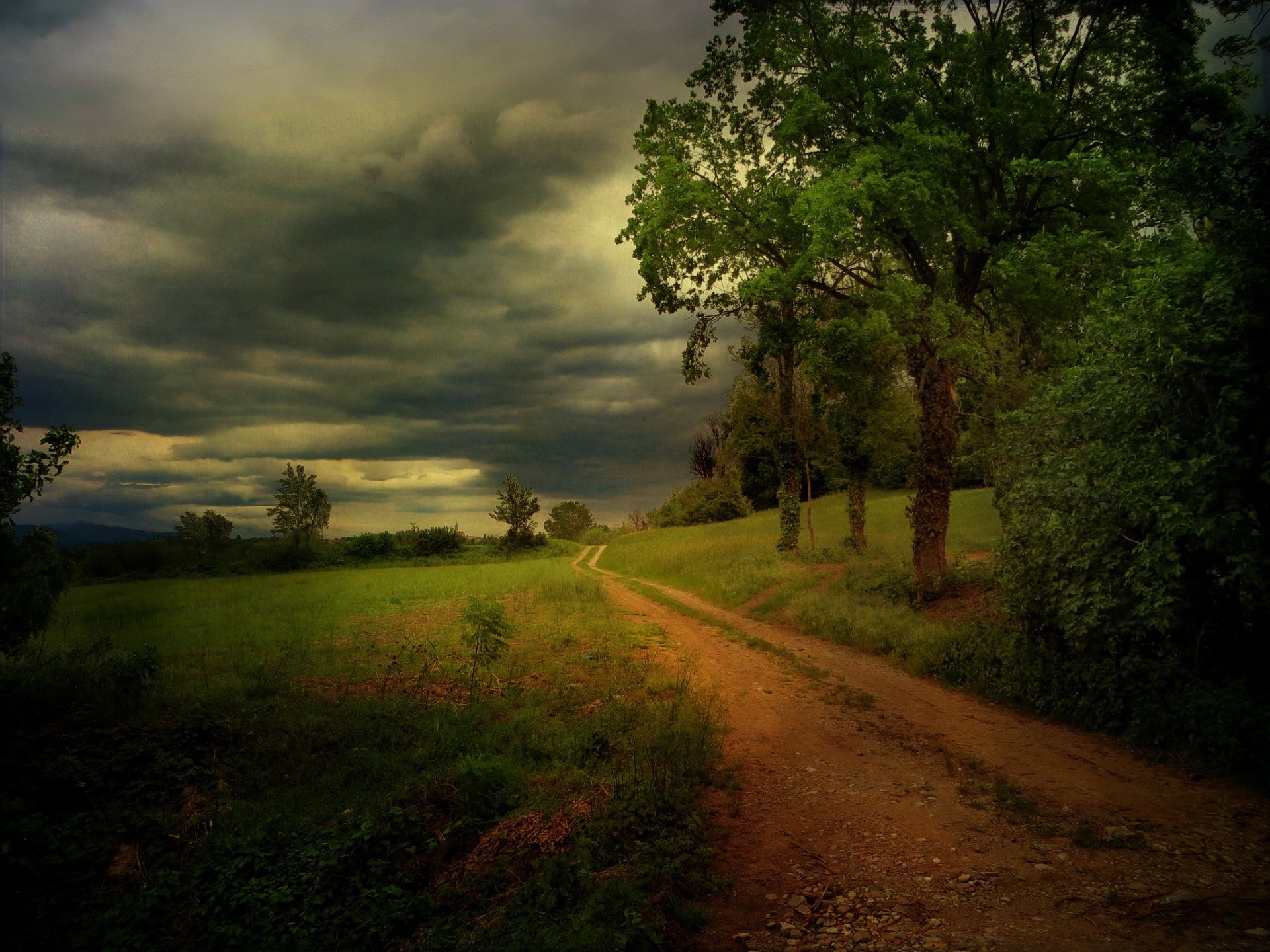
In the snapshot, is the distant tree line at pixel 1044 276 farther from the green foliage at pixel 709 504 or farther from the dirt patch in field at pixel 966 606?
the green foliage at pixel 709 504

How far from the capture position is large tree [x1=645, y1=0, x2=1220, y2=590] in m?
13.2

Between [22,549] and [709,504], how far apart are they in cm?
6083

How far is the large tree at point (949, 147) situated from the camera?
13219 mm

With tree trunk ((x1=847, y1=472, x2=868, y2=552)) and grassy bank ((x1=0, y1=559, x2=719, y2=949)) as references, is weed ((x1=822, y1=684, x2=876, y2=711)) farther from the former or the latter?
tree trunk ((x1=847, y1=472, x2=868, y2=552))

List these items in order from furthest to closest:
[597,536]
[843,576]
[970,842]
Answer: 1. [597,536]
2. [843,576]
3. [970,842]

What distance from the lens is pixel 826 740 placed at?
8219mm

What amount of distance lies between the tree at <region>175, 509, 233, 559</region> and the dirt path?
155 feet

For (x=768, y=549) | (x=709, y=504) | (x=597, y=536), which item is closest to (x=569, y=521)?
(x=597, y=536)

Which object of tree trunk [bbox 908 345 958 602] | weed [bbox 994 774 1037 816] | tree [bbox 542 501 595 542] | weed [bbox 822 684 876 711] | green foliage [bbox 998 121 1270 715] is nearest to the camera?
weed [bbox 994 774 1037 816]

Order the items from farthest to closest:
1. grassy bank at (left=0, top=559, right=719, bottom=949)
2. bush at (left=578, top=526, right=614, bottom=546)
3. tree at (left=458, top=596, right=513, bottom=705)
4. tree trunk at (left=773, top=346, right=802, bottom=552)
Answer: bush at (left=578, top=526, right=614, bottom=546), tree trunk at (left=773, top=346, right=802, bottom=552), tree at (left=458, top=596, right=513, bottom=705), grassy bank at (left=0, top=559, right=719, bottom=949)

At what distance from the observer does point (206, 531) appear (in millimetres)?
45188

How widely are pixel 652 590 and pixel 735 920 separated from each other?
70.5 ft

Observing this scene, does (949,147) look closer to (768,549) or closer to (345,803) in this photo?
(345,803)

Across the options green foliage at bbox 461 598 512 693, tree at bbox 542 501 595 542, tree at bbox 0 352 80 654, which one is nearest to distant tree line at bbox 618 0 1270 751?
green foliage at bbox 461 598 512 693
